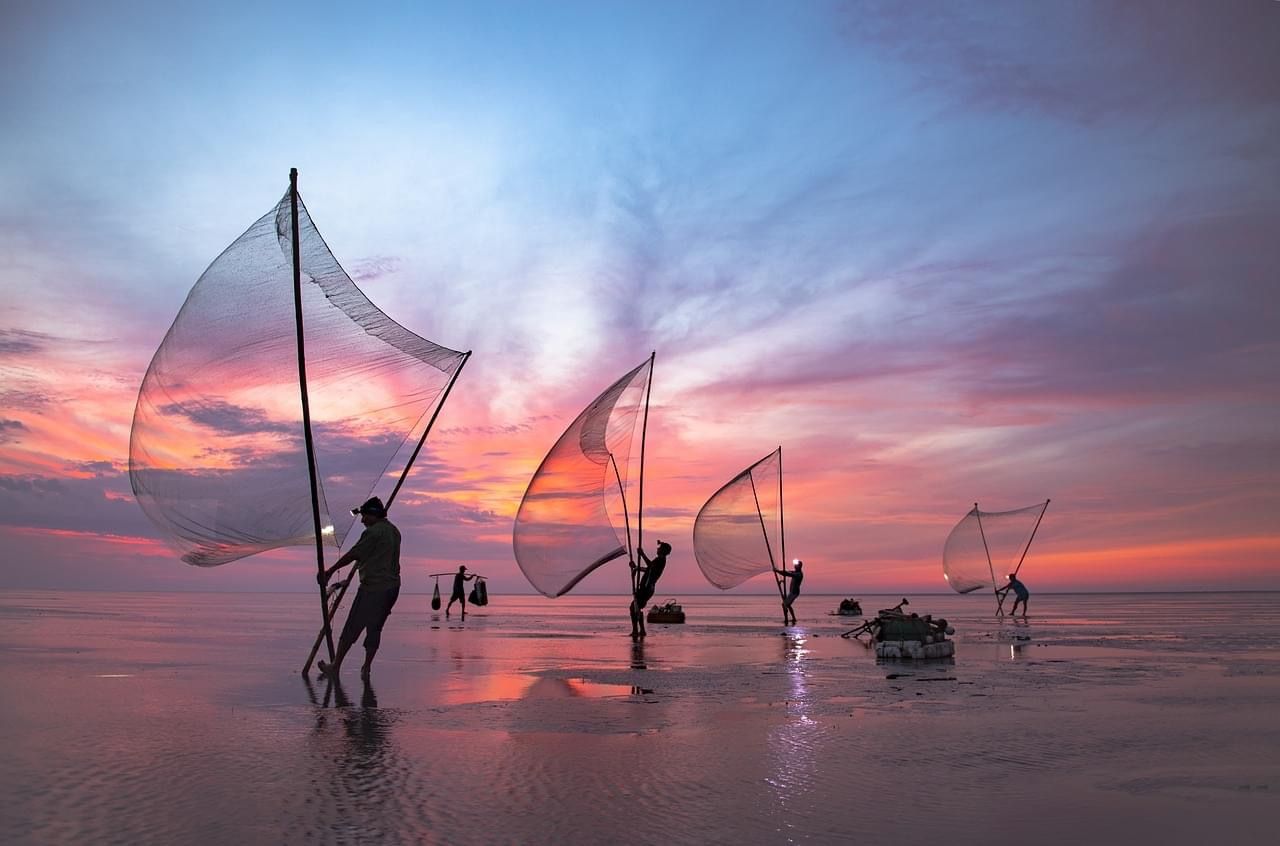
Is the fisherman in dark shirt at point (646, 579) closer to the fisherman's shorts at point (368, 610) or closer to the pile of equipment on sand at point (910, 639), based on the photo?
the pile of equipment on sand at point (910, 639)

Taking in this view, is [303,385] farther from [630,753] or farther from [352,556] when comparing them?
[630,753]

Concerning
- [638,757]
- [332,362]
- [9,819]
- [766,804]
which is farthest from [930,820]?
[332,362]

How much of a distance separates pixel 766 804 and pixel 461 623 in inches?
1183

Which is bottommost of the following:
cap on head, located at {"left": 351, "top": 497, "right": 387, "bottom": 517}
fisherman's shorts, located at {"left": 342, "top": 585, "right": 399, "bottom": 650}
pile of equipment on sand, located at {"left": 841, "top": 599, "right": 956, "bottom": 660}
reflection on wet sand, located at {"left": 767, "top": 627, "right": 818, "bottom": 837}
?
reflection on wet sand, located at {"left": 767, "top": 627, "right": 818, "bottom": 837}

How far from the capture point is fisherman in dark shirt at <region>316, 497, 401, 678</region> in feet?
44.3

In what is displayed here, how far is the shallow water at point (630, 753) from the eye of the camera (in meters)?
6.08

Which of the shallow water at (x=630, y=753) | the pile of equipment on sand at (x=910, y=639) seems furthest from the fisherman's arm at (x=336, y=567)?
the pile of equipment on sand at (x=910, y=639)

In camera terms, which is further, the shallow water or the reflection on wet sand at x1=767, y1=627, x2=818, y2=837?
the reflection on wet sand at x1=767, y1=627, x2=818, y2=837

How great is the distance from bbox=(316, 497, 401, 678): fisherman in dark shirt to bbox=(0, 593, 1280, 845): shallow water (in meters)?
0.59


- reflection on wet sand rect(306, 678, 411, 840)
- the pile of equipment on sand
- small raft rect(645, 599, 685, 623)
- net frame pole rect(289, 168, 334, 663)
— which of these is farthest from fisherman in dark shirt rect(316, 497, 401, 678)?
small raft rect(645, 599, 685, 623)

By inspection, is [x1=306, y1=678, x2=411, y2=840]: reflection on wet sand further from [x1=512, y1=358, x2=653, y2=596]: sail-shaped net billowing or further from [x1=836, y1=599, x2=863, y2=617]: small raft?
[x1=836, y1=599, x2=863, y2=617]: small raft

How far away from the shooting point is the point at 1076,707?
11891 mm

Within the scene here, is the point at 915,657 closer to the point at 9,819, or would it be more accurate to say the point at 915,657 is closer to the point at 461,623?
the point at 9,819

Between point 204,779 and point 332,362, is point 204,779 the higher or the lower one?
the lower one
